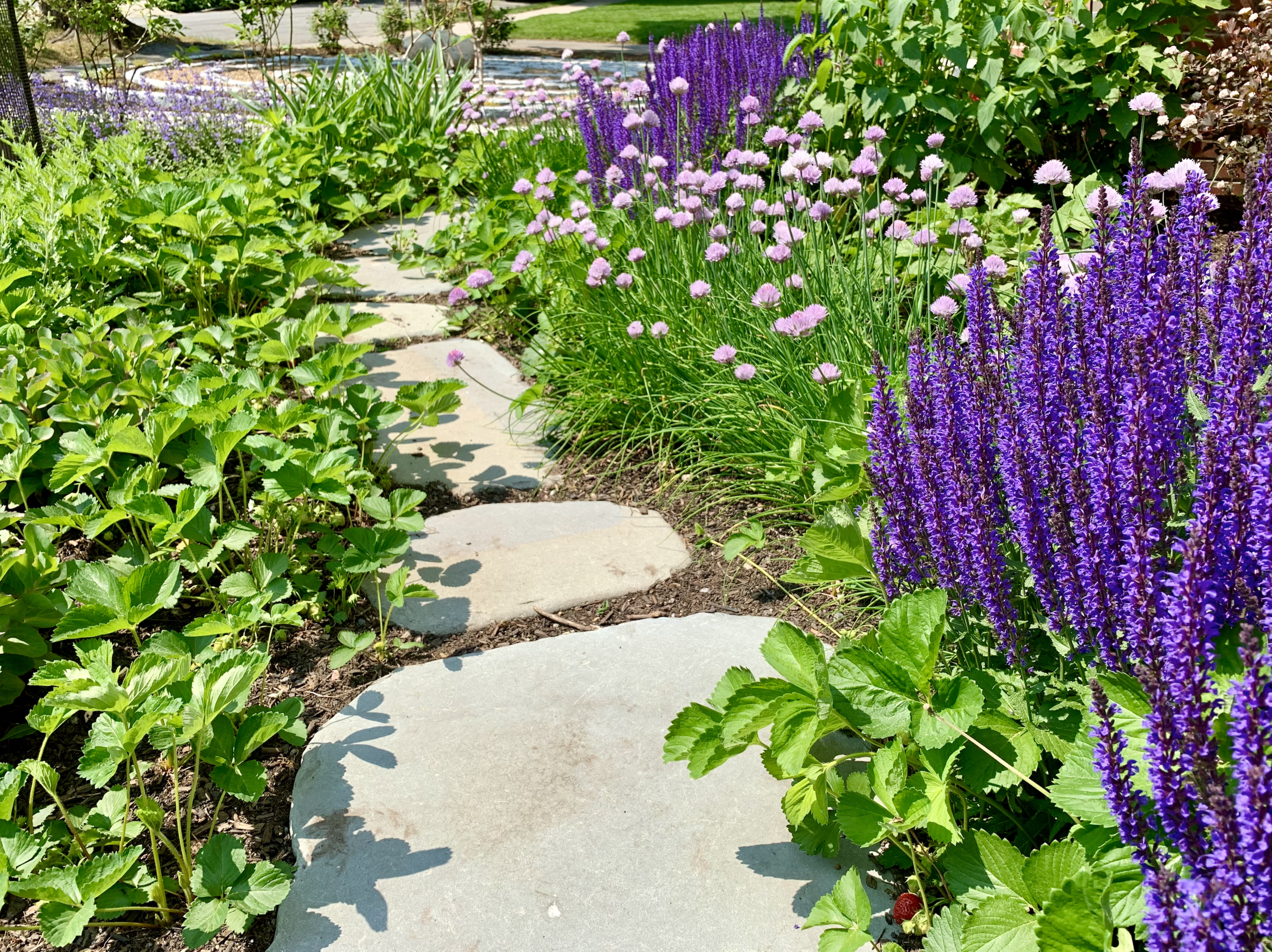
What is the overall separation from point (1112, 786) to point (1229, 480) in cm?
40

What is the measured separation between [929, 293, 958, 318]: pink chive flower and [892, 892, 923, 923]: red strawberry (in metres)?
1.01

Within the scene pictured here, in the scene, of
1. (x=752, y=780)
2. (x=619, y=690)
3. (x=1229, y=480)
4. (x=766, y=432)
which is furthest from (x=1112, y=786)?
(x=766, y=432)

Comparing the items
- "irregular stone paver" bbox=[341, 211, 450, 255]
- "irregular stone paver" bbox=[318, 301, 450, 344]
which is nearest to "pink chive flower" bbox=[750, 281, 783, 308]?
"irregular stone paver" bbox=[318, 301, 450, 344]

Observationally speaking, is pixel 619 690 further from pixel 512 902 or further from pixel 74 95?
pixel 74 95

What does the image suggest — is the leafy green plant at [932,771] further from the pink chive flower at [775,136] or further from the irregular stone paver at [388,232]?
the irregular stone paver at [388,232]

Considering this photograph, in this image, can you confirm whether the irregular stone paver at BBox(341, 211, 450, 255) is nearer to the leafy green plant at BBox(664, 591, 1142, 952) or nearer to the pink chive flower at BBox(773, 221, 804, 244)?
the pink chive flower at BBox(773, 221, 804, 244)

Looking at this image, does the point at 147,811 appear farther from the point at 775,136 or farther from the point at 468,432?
the point at 775,136

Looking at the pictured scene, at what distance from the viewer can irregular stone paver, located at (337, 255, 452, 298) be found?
4.60 m

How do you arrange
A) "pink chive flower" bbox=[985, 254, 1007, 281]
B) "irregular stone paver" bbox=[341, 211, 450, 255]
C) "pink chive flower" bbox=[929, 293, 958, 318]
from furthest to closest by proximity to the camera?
1. "irregular stone paver" bbox=[341, 211, 450, 255]
2. "pink chive flower" bbox=[985, 254, 1007, 281]
3. "pink chive flower" bbox=[929, 293, 958, 318]

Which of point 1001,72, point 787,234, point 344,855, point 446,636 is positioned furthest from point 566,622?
point 1001,72

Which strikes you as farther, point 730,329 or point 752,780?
point 730,329

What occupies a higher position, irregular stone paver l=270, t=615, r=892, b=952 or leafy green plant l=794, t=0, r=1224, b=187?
leafy green plant l=794, t=0, r=1224, b=187

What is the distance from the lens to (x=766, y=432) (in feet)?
9.14

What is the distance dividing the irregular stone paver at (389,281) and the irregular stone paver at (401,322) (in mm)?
130
